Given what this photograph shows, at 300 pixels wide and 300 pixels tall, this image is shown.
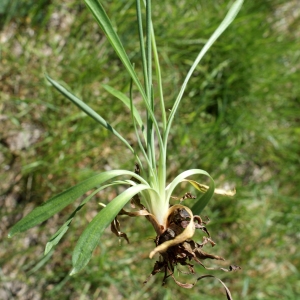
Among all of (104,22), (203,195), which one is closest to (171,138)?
(203,195)

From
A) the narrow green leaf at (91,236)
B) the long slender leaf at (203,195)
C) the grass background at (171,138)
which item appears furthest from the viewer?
the grass background at (171,138)

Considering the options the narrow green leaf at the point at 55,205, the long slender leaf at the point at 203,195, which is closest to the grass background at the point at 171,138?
the long slender leaf at the point at 203,195

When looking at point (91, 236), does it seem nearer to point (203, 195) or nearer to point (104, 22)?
point (203, 195)

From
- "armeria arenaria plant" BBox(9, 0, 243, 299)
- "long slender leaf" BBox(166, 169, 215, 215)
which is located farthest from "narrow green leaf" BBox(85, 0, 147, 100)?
"long slender leaf" BBox(166, 169, 215, 215)

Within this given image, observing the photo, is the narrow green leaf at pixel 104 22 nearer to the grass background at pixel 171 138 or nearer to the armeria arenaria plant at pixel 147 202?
the armeria arenaria plant at pixel 147 202

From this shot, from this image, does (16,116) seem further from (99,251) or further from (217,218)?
Result: (217,218)

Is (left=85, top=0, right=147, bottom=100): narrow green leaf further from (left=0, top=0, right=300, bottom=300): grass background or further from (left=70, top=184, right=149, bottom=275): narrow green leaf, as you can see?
(left=0, top=0, right=300, bottom=300): grass background

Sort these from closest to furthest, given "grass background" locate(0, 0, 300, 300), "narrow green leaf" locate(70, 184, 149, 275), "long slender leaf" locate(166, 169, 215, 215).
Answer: "narrow green leaf" locate(70, 184, 149, 275) → "long slender leaf" locate(166, 169, 215, 215) → "grass background" locate(0, 0, 300, 300)

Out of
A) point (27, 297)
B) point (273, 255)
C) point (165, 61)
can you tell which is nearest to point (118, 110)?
point (165, 61)
